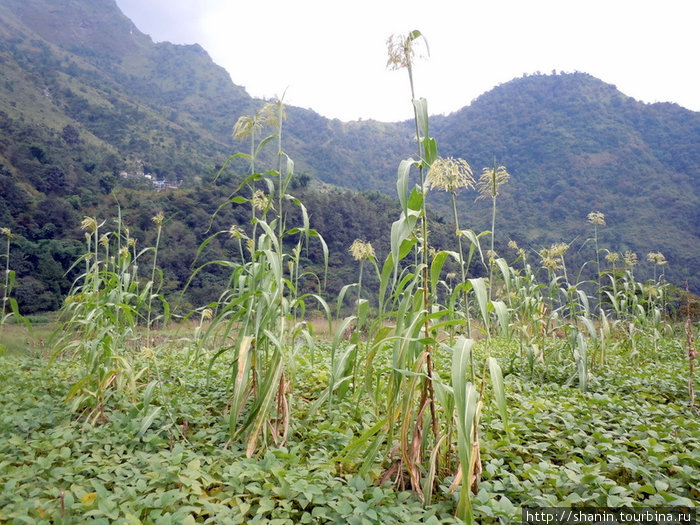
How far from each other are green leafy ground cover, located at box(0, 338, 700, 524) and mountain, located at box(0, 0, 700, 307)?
1.23 m

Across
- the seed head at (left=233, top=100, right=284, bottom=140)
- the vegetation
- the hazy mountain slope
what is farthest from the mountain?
the seed head at (left=233, top=100, right=284, bottom=140)

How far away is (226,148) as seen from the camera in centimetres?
3769

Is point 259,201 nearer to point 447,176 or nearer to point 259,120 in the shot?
point 259,120

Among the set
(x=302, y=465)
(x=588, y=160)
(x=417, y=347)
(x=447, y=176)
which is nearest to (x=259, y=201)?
(x=447, y=176)

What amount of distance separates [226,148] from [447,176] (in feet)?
130

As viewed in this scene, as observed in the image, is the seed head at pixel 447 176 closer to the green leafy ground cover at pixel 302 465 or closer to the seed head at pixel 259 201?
the green leafy ground cover at pixel 302 465

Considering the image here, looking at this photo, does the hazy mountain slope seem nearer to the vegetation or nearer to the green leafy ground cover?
the green leafy ground cover

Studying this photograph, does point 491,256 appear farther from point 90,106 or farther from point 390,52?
point 90,106

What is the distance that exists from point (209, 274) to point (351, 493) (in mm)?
12765

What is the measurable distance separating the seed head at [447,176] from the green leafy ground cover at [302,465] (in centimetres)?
70

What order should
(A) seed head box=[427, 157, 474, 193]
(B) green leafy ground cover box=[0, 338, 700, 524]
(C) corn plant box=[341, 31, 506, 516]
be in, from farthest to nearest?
1. (A) seed head box=[427, 157, 474, 193]
2. (C) corn plant box=[341, 31, 506, 516]
3. (B) green leafy ground cover box=[0, 338, 700, 524]

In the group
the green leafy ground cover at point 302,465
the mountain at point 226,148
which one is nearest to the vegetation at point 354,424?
the green leafy ground cover at point 302,465

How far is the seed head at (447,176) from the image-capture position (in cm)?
158

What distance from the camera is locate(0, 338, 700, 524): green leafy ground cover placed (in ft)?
4.06
